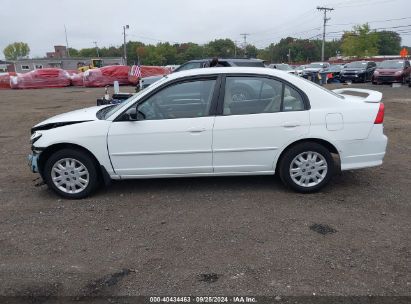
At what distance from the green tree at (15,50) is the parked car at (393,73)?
450 feet

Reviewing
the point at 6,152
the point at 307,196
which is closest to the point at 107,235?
the point at 307,196

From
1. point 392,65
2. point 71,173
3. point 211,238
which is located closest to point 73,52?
point 392,65

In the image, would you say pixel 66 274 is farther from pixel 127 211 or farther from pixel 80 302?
pixel 127 211

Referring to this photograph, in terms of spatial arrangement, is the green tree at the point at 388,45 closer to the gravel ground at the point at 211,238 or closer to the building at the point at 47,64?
the building at the point at 47,64

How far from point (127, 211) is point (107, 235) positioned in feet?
2.03

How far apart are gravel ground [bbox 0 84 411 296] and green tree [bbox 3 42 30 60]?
14908 centimetres

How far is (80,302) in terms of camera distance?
2.95 meters

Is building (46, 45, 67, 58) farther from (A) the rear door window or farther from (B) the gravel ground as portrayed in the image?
(A) the rear door window

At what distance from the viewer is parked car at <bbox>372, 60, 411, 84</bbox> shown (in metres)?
24.0

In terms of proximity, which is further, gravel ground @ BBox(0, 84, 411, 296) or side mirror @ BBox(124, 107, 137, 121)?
side mirror @ BBox(124, 107, 137, 121)

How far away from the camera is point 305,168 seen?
495 cm

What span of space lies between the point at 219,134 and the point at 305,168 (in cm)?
120

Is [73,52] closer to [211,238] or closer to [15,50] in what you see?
[15,50]

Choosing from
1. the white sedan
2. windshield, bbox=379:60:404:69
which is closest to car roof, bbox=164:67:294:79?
the white sedan
